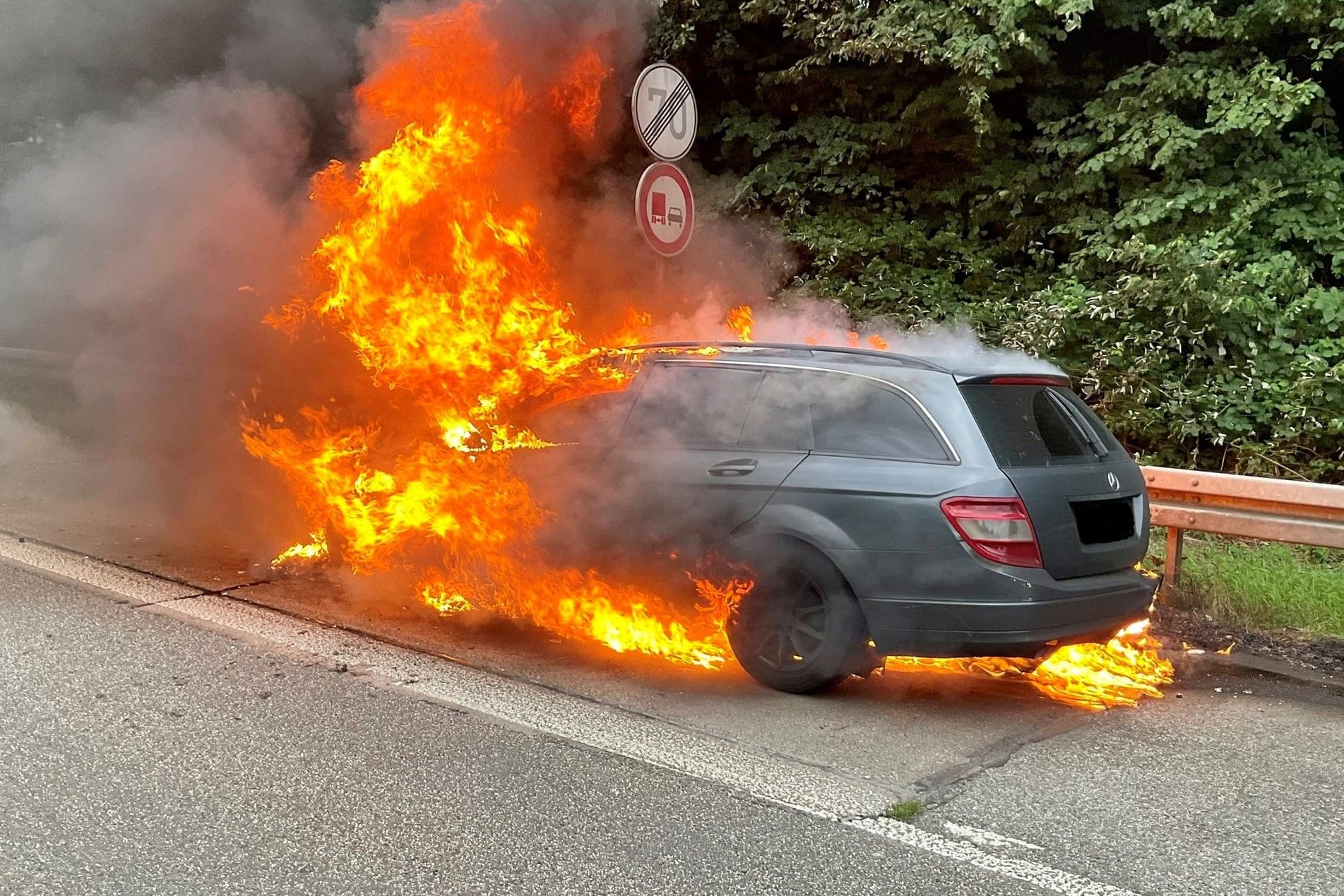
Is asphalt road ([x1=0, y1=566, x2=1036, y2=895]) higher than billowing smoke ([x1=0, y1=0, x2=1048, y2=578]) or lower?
lower

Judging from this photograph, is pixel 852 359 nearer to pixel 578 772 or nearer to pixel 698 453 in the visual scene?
pixel 698 453

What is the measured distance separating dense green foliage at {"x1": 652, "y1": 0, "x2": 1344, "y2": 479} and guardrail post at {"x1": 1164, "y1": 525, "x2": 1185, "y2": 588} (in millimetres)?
2931

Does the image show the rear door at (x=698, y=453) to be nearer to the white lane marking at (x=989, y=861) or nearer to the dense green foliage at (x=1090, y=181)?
the white lane marking at (x=989, y=861)

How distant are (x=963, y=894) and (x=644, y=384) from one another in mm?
2857

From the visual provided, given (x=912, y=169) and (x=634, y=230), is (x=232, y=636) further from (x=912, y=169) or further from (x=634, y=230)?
(x=912, y=169)

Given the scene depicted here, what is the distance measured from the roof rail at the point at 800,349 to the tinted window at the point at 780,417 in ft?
0.70

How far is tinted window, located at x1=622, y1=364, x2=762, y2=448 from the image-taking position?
4988 millimetres

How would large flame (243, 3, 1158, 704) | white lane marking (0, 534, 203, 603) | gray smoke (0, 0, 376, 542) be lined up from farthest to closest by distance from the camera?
gray smoke (0, 0, 376, 542) → white lane marking (0, 534, 203, 603) → large flame (243, 3, 1158, 704)

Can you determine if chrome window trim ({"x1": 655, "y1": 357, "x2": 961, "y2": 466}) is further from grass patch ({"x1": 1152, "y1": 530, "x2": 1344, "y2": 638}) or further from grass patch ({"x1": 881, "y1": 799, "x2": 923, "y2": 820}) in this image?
grass patch ({"x1": 1152, "y1": 530, "x2": 1344, "y2": 638})

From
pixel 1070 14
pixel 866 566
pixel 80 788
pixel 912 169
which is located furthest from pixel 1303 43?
pixel 80 788

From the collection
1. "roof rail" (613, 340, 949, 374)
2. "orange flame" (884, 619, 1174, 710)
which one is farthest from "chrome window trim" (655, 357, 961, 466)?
"orange flame" (884, 619, 1174, 710)

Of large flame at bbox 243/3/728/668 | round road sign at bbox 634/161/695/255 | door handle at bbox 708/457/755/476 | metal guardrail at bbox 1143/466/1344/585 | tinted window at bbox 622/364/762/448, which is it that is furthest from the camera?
round road sign at bbox 634/161/695/255

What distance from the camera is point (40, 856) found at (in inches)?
122

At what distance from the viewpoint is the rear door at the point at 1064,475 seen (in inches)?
171
